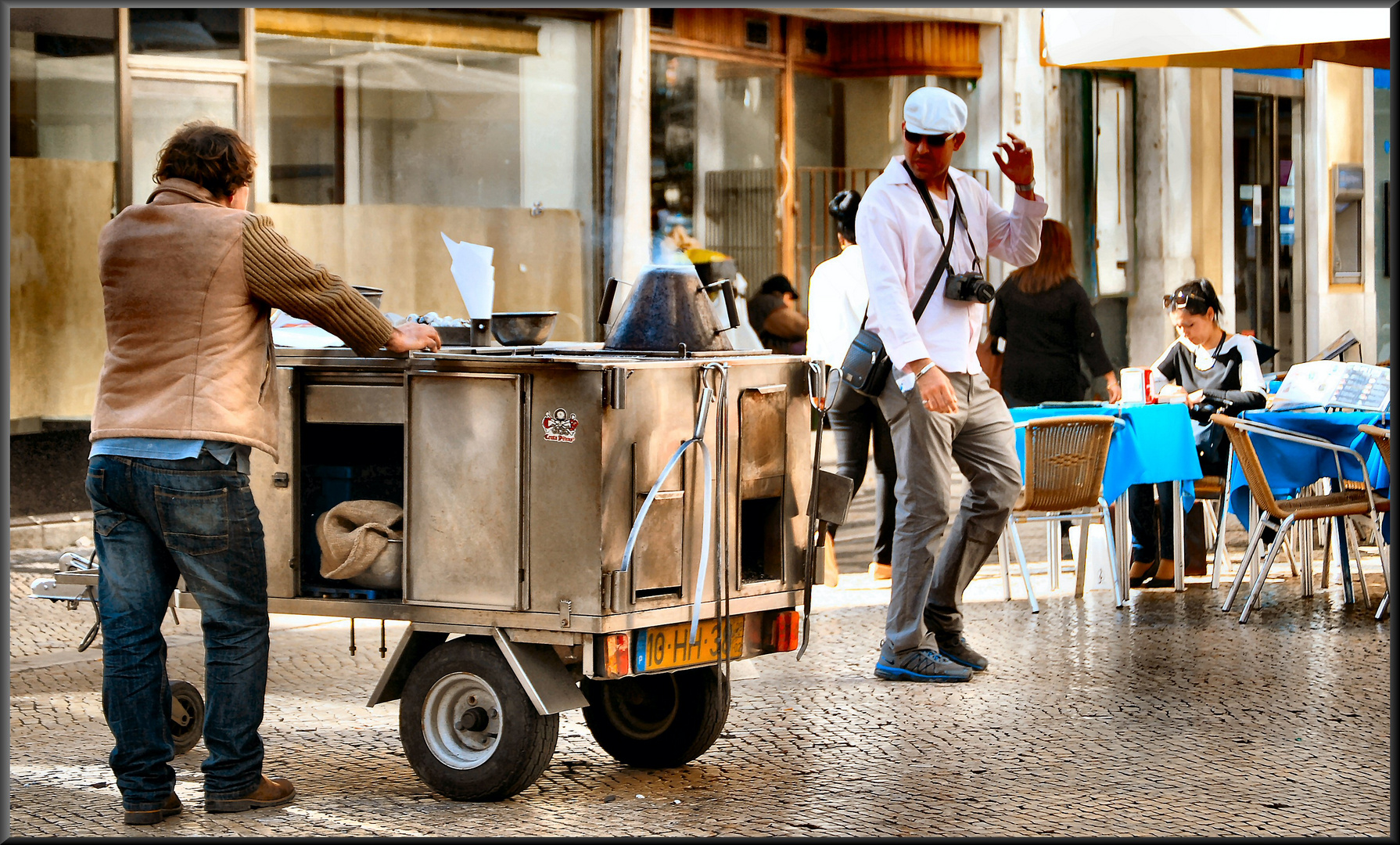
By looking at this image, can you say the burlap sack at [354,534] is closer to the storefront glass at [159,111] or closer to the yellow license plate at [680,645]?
the yellow license plate at [680,645]

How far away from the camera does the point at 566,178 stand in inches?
512

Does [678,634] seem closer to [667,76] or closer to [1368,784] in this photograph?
[1368,784]

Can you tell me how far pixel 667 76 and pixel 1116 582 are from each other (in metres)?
6.66

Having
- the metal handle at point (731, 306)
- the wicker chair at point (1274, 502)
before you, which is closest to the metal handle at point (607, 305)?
the metal handle at point (731, 306)

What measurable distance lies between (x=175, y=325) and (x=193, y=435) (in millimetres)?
306

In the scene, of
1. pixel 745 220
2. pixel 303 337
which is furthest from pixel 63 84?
pixel 745 220

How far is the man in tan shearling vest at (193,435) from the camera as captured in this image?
14.9 feet

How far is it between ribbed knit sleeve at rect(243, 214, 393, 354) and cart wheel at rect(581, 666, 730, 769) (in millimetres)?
1306

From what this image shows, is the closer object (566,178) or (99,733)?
(99,733)

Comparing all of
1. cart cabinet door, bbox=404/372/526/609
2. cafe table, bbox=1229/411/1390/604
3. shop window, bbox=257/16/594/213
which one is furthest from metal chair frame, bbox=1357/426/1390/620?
shop window, bbox=257/16/594/213

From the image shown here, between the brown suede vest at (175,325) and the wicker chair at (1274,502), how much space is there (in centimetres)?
513

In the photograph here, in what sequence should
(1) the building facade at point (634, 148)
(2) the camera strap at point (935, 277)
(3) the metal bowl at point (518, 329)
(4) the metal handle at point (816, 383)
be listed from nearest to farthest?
(4) the metal handle at point (816, 383) < (3) the metal bowl at point (518, 329) < (2) the camera strap at point (935, 277) < (1) the building facade at point (634, 148)

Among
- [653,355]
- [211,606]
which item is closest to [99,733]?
[211,606]

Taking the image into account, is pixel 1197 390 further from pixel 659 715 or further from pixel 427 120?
pixel 427 120
